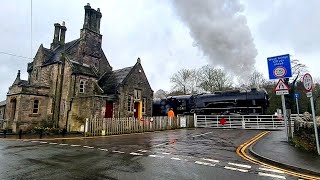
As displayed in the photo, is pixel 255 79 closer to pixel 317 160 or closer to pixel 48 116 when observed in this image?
pixel 48 116

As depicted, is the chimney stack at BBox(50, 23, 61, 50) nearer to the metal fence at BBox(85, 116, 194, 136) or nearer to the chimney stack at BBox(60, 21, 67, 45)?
the chimney stack at BBox(60, 21, 67, 45)

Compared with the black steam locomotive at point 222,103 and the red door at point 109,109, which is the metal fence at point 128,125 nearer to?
the black steam locomotive at point 222,103

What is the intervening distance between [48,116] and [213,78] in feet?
117

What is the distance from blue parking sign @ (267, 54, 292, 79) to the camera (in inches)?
469

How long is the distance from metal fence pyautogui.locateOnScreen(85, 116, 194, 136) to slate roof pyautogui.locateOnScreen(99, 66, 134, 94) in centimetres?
555

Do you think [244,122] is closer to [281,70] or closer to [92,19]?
[281,70]

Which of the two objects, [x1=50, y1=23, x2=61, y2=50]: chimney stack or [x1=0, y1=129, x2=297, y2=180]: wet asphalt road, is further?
[x1=50, y1=23, x2=61, y2=50]: chimney stack

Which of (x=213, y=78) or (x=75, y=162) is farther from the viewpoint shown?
(x=213, y=78)

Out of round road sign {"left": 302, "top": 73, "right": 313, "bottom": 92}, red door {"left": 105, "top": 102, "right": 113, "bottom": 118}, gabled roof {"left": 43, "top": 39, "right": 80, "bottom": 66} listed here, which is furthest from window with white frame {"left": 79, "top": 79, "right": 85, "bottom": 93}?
round road sign {"left": 302, "top": 73, "right": 313, "bottom": 92}

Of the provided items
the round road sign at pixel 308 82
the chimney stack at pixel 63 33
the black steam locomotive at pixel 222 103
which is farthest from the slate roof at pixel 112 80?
the round road sign at pixel 308 82

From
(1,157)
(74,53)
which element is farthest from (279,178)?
(74,53)

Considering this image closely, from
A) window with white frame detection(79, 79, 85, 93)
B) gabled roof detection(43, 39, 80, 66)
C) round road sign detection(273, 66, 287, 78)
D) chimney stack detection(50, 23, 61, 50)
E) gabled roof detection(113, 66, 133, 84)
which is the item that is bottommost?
round road sign detection(273, 66, 287, 78)

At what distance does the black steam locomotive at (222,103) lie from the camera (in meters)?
23.4

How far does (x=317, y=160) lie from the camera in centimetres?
792
